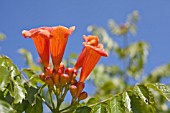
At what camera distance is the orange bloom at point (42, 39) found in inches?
93.0

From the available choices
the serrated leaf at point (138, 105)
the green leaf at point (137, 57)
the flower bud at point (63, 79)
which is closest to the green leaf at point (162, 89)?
the serrated leaf at point (138, 105)

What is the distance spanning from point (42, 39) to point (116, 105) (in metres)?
0.71

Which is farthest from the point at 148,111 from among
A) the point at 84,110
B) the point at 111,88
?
the point at 111,88

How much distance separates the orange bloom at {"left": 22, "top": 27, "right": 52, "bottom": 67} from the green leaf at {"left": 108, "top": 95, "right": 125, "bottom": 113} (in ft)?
1.90

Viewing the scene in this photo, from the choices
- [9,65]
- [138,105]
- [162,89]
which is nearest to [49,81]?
[9,65]

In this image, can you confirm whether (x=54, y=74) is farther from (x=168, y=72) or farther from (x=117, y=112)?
(x=168, y=72)

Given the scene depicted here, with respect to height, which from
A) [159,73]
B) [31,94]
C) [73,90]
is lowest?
[31,94]

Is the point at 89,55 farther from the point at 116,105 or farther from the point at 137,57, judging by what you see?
the point at 137,57

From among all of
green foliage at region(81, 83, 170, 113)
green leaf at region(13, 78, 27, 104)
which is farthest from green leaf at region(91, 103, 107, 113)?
green leaf at region(13, 78, 27, 104)

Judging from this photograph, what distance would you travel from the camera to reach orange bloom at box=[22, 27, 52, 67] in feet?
7.75

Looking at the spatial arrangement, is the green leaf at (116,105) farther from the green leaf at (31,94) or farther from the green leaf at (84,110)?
the green leaf at (31,94)

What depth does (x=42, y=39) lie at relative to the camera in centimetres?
255

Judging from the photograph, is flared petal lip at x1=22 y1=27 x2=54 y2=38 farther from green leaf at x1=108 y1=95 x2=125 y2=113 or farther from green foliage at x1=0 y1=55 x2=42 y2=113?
green leaf at x1=108 y1=95 x2=125 y2=113

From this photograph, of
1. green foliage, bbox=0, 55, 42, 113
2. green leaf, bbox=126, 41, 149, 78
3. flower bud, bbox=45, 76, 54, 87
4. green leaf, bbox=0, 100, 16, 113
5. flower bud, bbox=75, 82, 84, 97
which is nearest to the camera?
green leaf, bbox=0, 100, 16, 113
